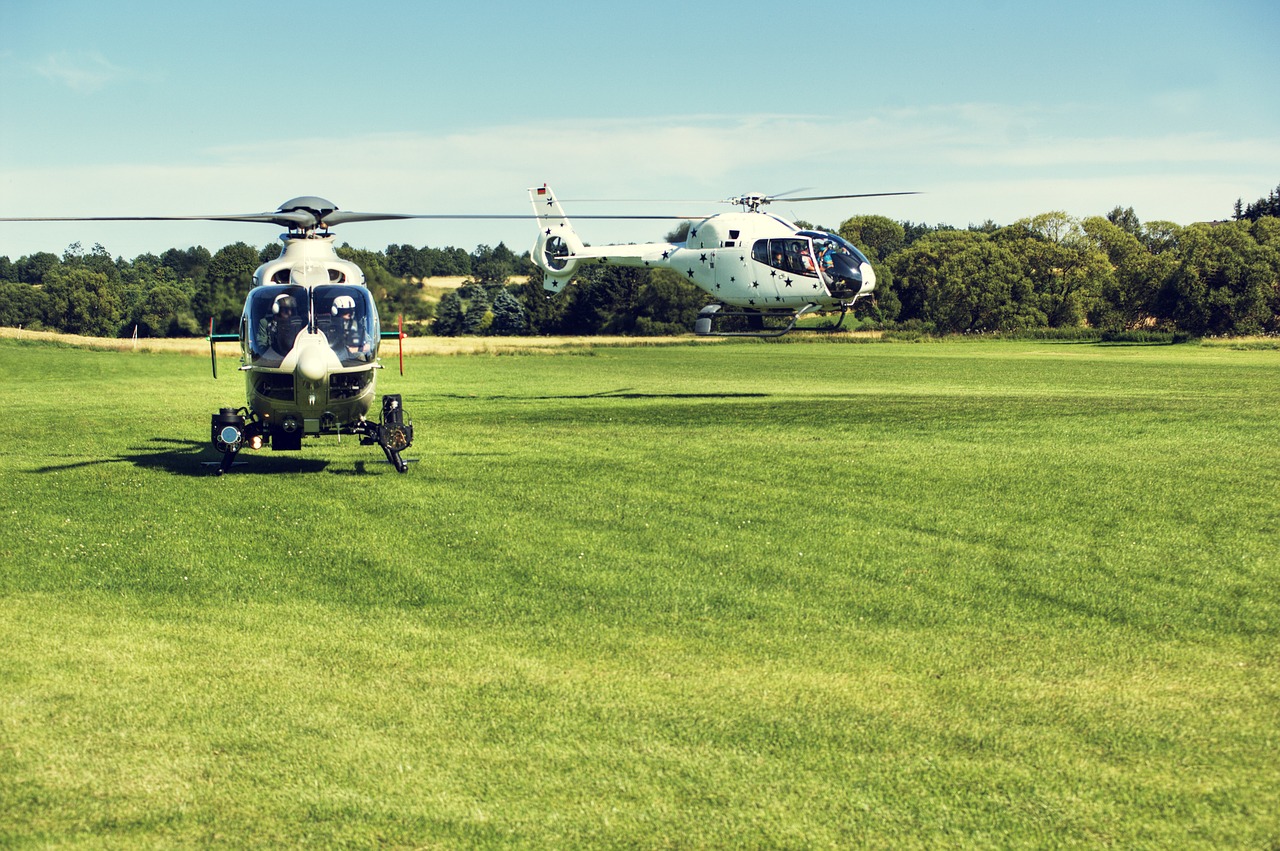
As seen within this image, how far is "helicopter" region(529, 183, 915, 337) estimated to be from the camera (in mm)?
35188

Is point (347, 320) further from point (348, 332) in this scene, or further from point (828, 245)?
point (828, 245)

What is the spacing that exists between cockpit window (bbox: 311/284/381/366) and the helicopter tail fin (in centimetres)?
2196

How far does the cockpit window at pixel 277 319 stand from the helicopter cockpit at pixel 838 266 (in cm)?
1994

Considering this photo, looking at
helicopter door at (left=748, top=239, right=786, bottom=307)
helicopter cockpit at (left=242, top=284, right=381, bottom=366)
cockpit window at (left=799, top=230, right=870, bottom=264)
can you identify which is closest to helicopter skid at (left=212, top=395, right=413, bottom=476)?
helicopter cockpit at (left=242, top=284, right=381, bottom=366)

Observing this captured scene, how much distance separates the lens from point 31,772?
777 centimetres

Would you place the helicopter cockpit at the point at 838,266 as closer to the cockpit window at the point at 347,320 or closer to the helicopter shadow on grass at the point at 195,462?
the helicopter shadow on grass at the point at 195,462

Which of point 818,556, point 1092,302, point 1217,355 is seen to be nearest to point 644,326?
point 1217,355

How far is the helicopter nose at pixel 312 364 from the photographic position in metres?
18.3

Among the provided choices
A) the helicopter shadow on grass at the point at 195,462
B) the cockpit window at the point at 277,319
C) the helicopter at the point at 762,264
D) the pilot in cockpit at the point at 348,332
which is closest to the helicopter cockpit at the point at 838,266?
the helicopter at the point at 762,264

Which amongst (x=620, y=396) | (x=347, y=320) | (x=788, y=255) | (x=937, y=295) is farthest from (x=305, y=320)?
(x=937, y=295)

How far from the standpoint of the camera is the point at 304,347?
18484 millimetres

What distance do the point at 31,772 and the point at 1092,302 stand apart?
113619 mm

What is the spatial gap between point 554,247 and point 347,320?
2312cm

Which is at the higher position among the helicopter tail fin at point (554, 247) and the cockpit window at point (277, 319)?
the helicopter tail fin at point (554, 247)
